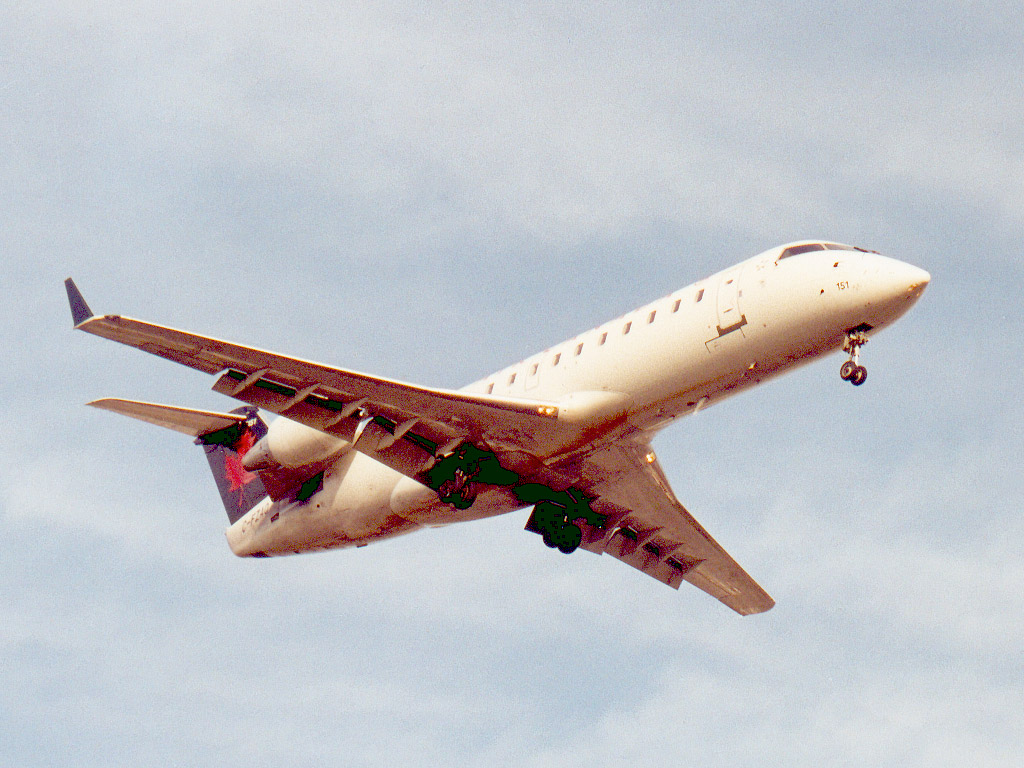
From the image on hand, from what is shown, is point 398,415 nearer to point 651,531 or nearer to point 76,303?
point 76,303

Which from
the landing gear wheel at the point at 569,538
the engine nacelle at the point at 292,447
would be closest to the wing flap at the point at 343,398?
the engine nacelle at the point at 292,447

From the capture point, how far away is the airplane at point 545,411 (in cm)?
2230

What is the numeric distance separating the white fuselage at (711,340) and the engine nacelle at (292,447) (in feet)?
7.53

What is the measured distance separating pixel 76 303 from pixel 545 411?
7678mm

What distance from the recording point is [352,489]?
2683cm

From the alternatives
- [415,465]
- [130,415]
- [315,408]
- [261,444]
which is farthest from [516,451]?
[130,415]

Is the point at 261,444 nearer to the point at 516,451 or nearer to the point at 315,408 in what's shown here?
the point at 315,408

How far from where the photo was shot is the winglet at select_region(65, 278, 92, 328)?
69.9 ft

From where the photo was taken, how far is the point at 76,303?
21.4 m

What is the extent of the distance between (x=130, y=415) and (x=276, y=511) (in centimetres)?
379

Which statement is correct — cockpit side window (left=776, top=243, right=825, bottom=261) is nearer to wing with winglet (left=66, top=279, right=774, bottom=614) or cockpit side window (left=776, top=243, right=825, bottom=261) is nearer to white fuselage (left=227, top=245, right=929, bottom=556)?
white fuselage (left=227, top=245, right=929, bottom=556)

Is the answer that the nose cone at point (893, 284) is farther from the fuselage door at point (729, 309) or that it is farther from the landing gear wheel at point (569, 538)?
the landing gear wheel at point (569, 538)

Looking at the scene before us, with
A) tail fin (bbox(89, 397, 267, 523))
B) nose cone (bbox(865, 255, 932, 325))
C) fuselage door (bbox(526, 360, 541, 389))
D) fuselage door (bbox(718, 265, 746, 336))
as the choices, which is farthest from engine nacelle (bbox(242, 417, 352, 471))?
nose cone (bbox(865, 255, 932, 325))

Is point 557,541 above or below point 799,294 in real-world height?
below
